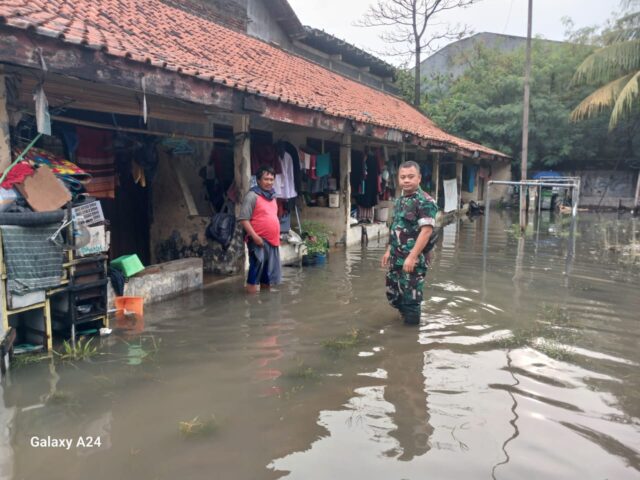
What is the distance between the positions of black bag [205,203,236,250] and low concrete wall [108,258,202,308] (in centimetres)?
48

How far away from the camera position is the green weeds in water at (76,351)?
4141 mm

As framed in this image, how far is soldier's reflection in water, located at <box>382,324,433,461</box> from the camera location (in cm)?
295

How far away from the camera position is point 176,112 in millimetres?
6691

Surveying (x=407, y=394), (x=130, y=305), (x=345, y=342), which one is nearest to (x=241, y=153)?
(x=130, y=305)

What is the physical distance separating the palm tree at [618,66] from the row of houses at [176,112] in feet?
30.8

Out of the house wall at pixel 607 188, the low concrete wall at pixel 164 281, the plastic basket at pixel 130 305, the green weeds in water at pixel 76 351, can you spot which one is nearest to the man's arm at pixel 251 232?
the low concrete wall at pixel 164 281

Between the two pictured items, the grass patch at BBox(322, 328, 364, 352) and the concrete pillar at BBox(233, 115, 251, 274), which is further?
the concrete pillar at BBox(233, 115, 251, 274)

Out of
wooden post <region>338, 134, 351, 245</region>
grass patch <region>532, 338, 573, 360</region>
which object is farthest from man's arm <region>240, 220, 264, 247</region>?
wooden post <region>338, 134, 351, 245</region>

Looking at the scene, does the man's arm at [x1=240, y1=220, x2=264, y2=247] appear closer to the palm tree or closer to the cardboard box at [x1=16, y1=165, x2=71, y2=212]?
the cardboard box at [x1=16, y1=165, x2=71, y2=212]

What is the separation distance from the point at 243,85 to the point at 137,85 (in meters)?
1.61

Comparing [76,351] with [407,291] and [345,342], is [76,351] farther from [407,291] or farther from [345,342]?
[407,291]

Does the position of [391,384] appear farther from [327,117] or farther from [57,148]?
[327,117]

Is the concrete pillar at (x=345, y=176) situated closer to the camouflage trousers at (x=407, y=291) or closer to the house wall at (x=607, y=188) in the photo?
the camouflage trousers at (x=407, y=291)

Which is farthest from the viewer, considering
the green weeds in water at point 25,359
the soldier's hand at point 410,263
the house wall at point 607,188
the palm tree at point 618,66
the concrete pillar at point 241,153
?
the house wall at point 607,188
